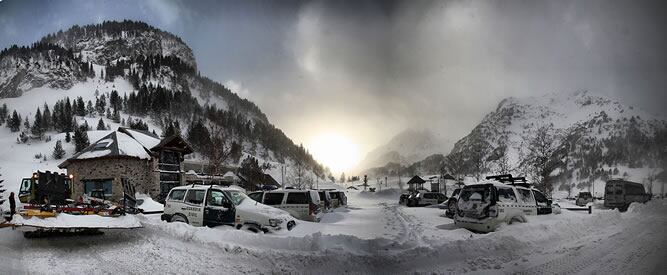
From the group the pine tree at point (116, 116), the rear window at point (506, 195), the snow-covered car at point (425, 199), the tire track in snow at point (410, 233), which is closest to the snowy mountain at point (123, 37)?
the tire track in snow at point (410, 233)

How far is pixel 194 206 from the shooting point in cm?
1073

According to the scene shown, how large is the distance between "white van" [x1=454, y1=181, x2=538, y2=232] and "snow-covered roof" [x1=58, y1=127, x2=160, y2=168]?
90.1 feet

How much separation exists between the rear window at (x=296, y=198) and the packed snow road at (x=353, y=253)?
7.07m

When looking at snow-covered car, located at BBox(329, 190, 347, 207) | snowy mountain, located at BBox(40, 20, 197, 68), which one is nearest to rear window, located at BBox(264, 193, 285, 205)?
snowy mountain, located at BBox(40, 20, 197, 68)

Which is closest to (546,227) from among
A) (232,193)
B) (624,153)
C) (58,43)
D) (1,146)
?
(624,153)

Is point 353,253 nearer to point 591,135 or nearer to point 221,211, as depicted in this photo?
point 591,135

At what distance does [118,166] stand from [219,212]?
927 inches

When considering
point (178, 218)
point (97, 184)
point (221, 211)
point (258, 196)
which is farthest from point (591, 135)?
point (97, 184)

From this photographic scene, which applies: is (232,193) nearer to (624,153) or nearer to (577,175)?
(577,175)

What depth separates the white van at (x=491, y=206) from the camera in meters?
9.78

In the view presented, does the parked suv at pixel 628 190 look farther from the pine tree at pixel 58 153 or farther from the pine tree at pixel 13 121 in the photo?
the pine tree at pixel 58 153

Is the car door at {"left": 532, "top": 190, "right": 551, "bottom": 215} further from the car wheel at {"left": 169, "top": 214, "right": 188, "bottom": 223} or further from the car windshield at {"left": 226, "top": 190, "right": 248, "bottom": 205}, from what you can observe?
the car wheel at {"left": 169, "top": 214, "right": 188, "bottom": 223}

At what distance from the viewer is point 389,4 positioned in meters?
4.40

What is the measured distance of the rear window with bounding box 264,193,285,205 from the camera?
15219 mm
